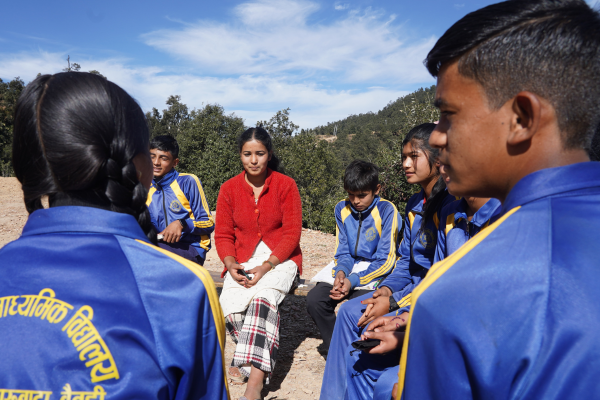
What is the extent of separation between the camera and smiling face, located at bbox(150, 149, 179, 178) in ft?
13.5

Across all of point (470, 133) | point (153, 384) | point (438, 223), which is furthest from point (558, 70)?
point (438, 223)

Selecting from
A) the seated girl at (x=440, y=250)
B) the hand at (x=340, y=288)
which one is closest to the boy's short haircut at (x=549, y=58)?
the seated girl at (x=440, y=250)

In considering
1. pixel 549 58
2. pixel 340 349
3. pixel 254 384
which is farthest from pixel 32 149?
pixel 254 384

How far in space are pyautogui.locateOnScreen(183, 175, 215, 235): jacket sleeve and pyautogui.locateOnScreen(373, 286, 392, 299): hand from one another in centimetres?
205

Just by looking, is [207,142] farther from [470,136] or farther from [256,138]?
[470,136]

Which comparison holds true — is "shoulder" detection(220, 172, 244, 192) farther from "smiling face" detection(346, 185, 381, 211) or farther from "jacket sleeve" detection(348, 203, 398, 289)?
"jacket sleeve" detection(348, 203, 398, 289)

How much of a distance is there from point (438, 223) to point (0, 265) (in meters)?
2.46

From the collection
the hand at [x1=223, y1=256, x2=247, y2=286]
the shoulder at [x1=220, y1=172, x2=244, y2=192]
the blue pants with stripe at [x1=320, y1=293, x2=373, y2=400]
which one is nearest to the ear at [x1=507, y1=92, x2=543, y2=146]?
the blue pants with stripe at [x1=320, y1=293, x2=373, y2=400]

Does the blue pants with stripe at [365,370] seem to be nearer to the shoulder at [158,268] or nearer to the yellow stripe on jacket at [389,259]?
the yellow stripe on jacket at [389,259]

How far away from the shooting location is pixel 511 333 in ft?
2.38

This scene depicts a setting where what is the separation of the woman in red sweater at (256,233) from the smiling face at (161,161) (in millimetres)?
772

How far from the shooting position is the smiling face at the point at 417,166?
9.80 ft

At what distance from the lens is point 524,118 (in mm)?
912

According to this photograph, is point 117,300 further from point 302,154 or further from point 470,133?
point 302,154
